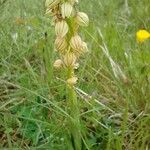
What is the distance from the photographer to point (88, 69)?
7.07 ft

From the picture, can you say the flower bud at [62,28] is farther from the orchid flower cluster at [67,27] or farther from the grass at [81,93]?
the grass at [81,93]

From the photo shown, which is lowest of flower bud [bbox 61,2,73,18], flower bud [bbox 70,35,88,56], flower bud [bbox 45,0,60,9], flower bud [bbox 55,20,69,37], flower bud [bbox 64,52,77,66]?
flower bud [bbox 64,52,77,66]

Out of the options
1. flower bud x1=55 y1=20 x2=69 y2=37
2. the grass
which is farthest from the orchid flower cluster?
the grass

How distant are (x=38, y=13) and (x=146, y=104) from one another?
1.53 meters

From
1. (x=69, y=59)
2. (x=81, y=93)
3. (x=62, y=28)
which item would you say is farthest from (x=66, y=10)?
(x=81, y=93)

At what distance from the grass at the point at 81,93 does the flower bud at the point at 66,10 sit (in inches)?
13.1

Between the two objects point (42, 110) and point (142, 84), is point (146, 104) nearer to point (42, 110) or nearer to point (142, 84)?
point (142, 84)

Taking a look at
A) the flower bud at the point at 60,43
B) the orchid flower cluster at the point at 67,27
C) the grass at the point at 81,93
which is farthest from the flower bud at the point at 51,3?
the grass at the point at 81,93

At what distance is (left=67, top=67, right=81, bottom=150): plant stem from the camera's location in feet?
4.97

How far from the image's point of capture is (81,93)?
186 cm

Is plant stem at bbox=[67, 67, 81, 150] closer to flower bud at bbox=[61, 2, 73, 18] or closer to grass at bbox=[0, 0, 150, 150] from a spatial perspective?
grass at bbox=[0, 0, 150, 150]

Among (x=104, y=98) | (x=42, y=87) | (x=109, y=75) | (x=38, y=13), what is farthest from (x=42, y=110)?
(x=38, y=13)

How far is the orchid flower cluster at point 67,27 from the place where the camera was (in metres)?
1.41

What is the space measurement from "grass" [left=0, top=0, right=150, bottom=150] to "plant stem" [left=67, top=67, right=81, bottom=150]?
0.04 m
